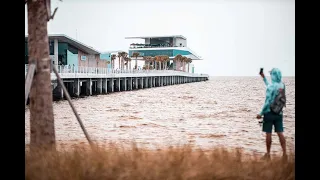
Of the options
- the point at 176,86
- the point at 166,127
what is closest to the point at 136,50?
the point at 176,86

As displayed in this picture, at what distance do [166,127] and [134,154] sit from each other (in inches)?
25.1

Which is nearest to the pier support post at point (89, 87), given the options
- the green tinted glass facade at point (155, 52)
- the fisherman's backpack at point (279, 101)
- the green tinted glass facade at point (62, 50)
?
the green tinted glass facade at point (62, 50)

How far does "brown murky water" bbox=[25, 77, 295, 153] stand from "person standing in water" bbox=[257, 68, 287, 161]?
6 cm

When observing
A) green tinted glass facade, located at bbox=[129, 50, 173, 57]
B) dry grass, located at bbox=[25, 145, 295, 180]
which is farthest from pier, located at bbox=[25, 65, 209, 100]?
dry grass, located at bbox=[25, 145, 295, 180]

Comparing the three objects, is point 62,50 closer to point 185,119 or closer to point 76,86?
point 76,86

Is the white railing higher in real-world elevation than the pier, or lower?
higher

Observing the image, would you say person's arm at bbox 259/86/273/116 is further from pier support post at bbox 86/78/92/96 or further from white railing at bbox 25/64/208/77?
pier support post at bbox 86/78/92/96

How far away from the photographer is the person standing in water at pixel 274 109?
370 centimetres

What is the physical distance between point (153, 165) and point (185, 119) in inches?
32.2

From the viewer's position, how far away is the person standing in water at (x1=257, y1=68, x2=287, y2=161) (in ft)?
12.1

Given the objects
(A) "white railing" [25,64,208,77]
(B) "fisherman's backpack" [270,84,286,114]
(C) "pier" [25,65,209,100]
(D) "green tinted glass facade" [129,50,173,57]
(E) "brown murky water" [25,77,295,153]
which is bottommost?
(E) "brown murky water" [25,77,295,153]
